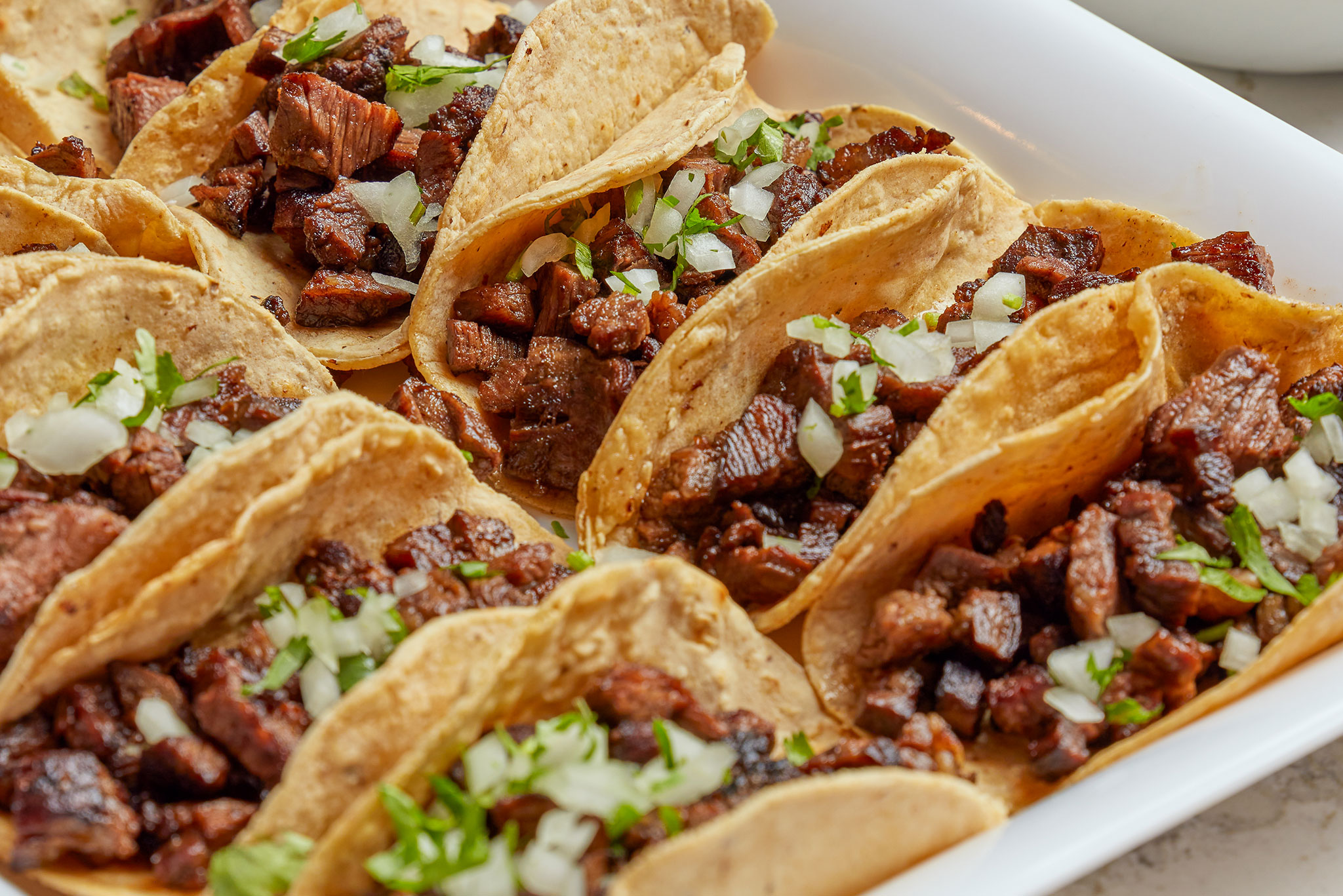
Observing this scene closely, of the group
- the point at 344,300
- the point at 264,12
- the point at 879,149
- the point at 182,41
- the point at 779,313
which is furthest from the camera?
the point at 264,12

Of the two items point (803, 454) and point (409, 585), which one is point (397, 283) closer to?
point (409, 585)

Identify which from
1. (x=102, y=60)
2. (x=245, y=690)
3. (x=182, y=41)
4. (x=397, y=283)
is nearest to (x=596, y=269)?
(x=397, y=283)

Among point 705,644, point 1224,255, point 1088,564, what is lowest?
point 705,644

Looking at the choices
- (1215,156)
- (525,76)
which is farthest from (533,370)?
(1215,156)

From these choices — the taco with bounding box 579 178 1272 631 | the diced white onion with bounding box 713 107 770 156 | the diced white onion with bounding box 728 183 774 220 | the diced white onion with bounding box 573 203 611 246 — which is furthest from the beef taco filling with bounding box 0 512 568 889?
the diced white onion with bounding box 713 107 770 156

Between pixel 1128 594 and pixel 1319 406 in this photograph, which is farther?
pixel 1319 406

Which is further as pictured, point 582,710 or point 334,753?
point 582,710

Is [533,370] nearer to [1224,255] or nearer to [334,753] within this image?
[334,753]
